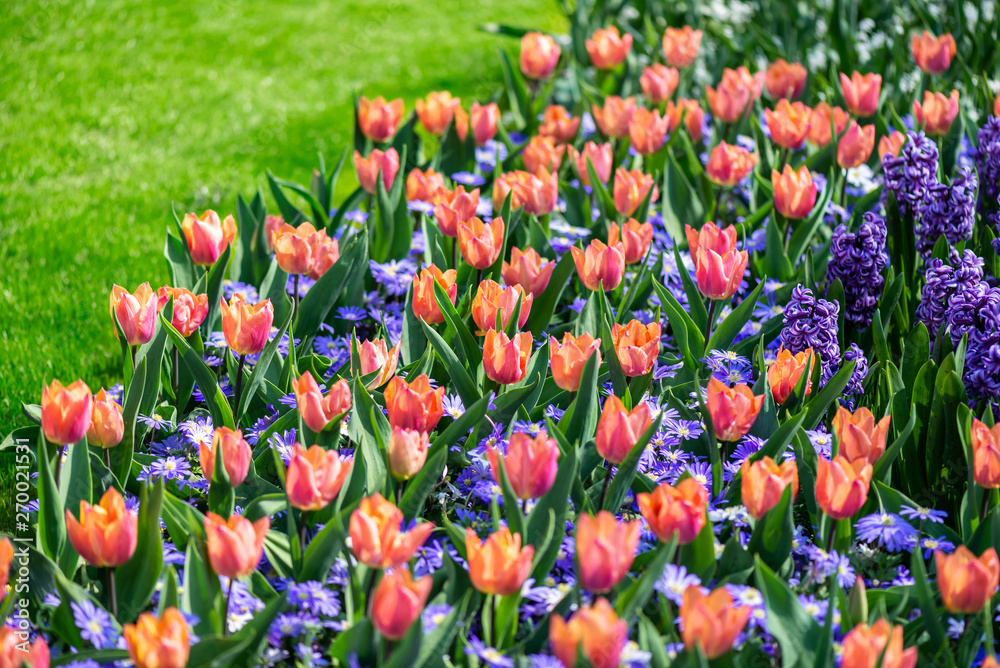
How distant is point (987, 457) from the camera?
177 cm

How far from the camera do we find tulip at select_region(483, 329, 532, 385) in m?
2.01

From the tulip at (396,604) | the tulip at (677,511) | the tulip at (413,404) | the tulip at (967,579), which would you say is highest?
the tulip at (413,404)

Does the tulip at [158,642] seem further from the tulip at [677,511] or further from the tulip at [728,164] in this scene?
the tulip at [728,164]

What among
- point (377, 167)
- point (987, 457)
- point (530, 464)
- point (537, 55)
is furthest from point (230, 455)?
point (537, 55)

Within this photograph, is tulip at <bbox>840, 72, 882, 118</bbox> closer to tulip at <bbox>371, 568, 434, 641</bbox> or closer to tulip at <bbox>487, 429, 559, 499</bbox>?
tulip at <bbox>487, 429, 559, 499</bbox>

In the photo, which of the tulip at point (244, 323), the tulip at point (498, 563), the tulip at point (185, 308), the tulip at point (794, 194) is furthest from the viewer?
the tulip at point (794, 194)

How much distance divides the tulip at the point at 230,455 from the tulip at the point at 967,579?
1222 mm

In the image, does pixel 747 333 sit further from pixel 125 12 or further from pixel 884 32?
pixel 125 12

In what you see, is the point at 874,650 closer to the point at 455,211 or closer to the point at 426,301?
the point at 426,301

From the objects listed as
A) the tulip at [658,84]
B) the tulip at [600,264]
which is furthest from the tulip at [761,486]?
the tulip at [658,84]

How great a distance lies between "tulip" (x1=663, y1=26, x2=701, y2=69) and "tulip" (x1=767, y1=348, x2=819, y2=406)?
2.70 m

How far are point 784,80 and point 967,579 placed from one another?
302 cm

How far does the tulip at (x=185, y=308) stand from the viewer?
2242 millimetres

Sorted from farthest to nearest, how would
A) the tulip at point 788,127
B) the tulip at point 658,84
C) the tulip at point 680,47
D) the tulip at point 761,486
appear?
1. the tulip at point 680,47
2. the tulip at point 658,84
3. the tulip at point 788,127
4. the tulip at point 761,486
